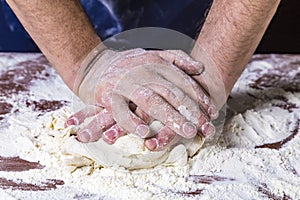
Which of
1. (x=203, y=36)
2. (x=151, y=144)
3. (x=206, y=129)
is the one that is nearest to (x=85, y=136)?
(x=151, y=144)

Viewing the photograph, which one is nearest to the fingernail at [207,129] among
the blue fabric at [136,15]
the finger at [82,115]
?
the finger at [82,115]

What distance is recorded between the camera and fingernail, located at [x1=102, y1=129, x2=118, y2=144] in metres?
1.18

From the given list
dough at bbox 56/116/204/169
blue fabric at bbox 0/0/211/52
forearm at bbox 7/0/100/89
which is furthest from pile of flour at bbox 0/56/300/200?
blue fabric at bbox 0/0/211/52

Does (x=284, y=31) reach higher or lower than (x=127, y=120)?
lower

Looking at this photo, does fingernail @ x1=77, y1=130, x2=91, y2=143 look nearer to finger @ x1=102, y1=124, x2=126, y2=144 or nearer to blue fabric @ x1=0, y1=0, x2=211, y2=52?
finger @ x1=102, y1=124, x2=126, y2=144

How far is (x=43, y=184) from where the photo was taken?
43.9 inches

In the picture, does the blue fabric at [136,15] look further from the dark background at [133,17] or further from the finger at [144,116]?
the finger at [144,116]

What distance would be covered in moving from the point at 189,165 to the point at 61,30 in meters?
0.42

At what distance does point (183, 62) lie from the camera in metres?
1.27

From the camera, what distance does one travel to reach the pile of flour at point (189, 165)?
110 cm

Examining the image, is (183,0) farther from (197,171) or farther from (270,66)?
(197,171)

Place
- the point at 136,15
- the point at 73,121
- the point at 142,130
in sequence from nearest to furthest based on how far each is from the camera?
the point at 142,130, the point at 73,121, the point at 136,15

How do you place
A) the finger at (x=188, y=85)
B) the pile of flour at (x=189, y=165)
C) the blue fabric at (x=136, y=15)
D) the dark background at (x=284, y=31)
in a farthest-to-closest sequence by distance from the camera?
the dark background at (x=284, y=31) < the blue fabric at (x=136, y=15) < the finger at (x=188, y=85) < the pile of flour at (x=189, y=165)

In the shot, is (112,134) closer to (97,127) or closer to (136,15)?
(97,127)
